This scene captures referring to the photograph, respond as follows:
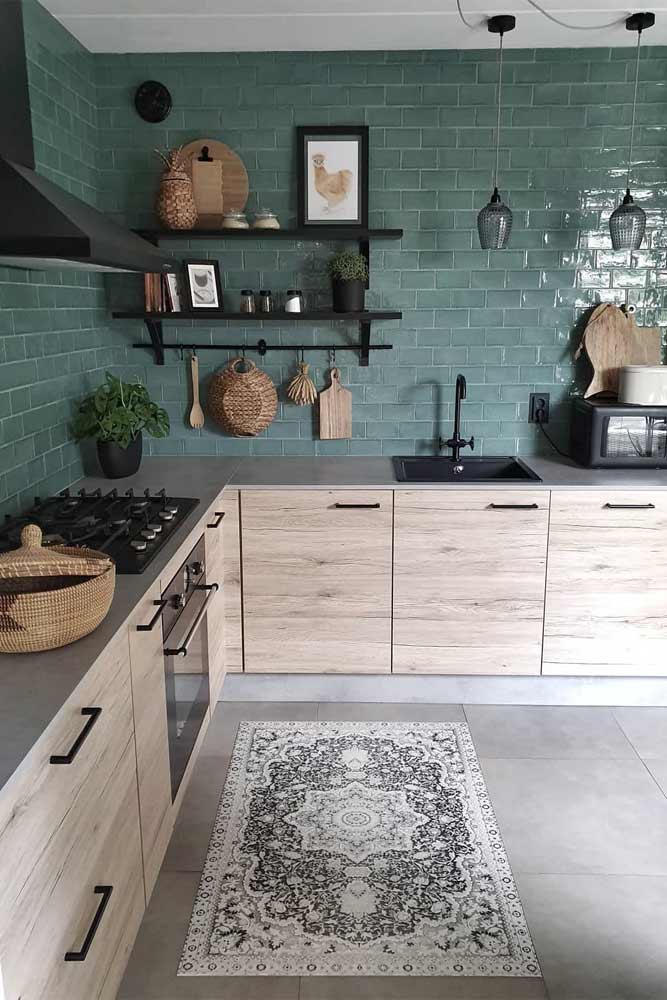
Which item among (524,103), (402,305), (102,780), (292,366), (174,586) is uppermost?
(524,103)

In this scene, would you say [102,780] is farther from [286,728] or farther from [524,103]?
[524,103]

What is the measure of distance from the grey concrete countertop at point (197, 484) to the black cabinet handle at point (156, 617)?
0.23 feet

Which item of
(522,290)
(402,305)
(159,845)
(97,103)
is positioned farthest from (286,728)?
(97,103)

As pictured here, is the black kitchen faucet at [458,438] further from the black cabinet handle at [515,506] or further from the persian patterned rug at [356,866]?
the persian patterned rug at [356,866]

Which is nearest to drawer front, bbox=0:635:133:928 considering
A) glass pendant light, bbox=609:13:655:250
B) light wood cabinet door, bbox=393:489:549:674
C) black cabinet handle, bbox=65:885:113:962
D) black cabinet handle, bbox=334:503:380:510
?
black cabinet handle, bbox=65:885:113:962

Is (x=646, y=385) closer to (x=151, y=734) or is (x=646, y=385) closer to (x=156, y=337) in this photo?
(x=156, y=337)

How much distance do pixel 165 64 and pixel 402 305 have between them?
140 cm

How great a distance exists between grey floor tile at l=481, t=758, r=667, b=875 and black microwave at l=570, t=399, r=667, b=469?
1.18 m

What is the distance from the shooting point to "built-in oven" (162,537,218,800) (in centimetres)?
240

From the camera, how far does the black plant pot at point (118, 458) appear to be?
10.7 feet

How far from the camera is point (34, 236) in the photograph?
188 centimetres

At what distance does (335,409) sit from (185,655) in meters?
1.58

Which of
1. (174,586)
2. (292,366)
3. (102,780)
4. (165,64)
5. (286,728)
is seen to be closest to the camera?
(102,780)

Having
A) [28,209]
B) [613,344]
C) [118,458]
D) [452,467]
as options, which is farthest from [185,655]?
[613,344]
